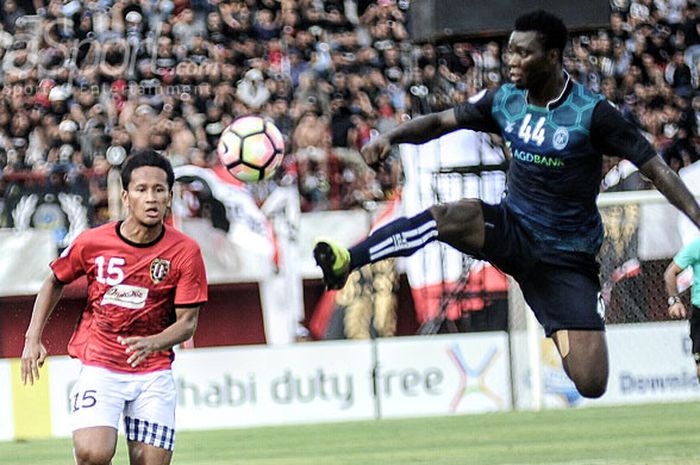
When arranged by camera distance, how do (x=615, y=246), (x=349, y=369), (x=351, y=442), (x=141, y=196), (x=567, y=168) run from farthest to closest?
(x=615, y=246), (x=349, y=369), (x=351, y=442), (x=567, y=168), (x=141, y=196)

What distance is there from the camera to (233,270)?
1684 cm

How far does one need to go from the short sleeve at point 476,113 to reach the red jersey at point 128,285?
1757 millimetres

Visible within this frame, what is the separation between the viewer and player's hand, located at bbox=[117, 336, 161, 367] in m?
7.39

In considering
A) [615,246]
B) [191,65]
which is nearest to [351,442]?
[615,246]

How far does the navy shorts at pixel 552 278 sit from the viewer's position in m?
8.25

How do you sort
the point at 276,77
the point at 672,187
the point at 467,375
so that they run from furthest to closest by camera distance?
the point at 276,77, the point at 467,375, the point at 672,187

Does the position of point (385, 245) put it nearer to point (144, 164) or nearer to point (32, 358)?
point (144, 164)

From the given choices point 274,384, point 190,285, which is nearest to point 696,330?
point 274,384

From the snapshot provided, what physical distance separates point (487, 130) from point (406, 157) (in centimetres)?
888

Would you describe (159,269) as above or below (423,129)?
below

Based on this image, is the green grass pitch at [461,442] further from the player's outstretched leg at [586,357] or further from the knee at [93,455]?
the knee at [93,455]

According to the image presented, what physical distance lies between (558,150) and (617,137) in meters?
0.35

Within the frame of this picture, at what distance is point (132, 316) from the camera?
7.64 metres

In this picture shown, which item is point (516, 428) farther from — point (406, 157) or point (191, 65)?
point (191, 65)
